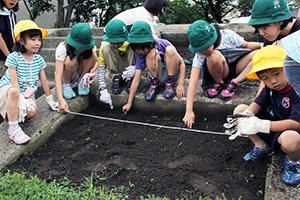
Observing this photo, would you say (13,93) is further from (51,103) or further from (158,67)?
(158,67)

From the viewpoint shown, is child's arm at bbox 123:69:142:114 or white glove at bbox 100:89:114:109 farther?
white glove at bbox 100:89:114:109

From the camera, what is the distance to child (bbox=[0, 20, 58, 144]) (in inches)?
103

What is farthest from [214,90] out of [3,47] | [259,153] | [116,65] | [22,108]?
[3,47]

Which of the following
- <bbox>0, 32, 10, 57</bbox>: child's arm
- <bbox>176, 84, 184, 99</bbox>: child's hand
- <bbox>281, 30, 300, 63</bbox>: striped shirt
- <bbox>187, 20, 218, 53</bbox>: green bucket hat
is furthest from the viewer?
<bbox>0, 32, 10, 57</bbox>: child's arm

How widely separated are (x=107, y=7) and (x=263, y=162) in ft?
22.1

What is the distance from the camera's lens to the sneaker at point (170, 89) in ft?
10.0

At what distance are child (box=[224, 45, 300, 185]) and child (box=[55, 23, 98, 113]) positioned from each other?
1.88m

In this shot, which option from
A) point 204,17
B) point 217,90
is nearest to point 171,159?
point 217,90

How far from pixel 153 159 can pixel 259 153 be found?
2.86ft

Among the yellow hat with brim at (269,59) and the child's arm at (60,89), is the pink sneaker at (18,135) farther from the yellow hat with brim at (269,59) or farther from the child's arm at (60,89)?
the yellow hat with brim at (269,59)

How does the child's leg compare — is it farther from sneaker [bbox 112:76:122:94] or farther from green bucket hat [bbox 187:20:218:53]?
sneaker [bbox 112:76:122:94]

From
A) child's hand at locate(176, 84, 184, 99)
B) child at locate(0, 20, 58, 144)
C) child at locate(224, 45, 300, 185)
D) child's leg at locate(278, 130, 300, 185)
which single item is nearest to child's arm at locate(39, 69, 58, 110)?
child at locate(0, 20, 58, 144)

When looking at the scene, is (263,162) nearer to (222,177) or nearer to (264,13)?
(222,177)

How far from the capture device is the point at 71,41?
3.11 metres
